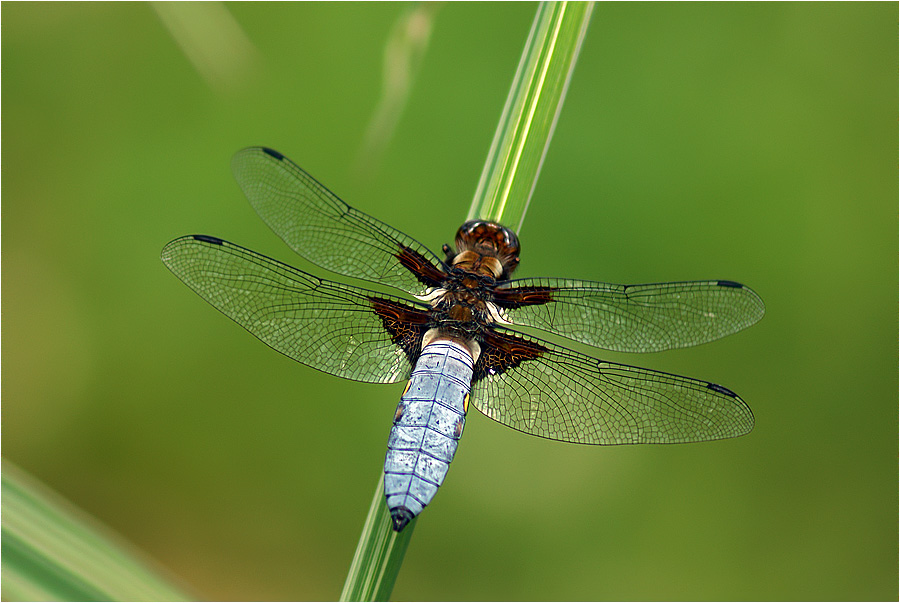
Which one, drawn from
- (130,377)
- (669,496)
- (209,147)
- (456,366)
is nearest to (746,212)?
(669,496)

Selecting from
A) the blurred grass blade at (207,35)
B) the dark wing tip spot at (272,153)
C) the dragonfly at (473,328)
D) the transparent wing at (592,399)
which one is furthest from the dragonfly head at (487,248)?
the blurred grass blade at (207,35)

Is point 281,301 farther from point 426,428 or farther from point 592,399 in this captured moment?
point 592,399

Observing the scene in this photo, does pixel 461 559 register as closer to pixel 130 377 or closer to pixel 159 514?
pixel 159 514

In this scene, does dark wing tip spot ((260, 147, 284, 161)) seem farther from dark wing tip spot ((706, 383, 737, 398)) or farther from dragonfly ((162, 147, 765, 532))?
dark wing tip spot ((706, 383, 737, 398))

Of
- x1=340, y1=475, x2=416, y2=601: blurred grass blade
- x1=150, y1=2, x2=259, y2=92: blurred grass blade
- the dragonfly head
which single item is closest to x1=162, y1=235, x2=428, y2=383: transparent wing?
the dragonfly head

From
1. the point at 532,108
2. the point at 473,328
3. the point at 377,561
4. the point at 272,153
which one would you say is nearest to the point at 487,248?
the point at 473,328

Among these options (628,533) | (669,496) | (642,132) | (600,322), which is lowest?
(628,533)

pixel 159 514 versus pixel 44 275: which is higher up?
pixel 44 275

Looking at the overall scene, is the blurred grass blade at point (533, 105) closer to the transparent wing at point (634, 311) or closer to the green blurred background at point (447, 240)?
the transparent wing at point (634, 311)
